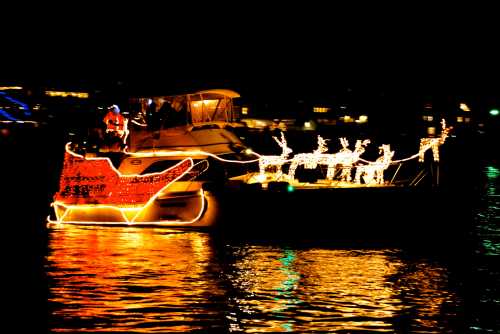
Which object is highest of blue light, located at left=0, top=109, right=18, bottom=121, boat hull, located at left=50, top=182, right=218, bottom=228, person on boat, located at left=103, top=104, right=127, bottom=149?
blue light, located at left=0, top=109, right=18, bottom=121

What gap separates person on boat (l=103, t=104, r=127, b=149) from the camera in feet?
83.5

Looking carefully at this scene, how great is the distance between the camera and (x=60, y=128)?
74.1 meters

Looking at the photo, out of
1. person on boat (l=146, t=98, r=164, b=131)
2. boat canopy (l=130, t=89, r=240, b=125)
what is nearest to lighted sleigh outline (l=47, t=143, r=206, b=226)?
person on boat (l=146, t=98, r=164, b=131)

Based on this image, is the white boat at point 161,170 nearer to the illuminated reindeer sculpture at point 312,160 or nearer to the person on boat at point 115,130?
the person on boat at point 115,130

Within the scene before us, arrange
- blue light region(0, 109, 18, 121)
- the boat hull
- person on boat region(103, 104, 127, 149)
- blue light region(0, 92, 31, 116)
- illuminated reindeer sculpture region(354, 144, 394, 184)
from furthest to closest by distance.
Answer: blue light region(0, 109, 18, 121) → blue light region(0, 92, 31, 116) → person on boat region(103, 104, 127, 149) → illuminated reindeer sculpture region(354, 144, 394, 184) → the boat hull

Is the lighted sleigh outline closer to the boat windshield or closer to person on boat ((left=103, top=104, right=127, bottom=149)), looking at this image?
person on boat ((left=103, top=104, right=127, bottom=149))

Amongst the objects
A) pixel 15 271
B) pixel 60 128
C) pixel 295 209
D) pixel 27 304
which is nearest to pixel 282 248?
pixel 295 209

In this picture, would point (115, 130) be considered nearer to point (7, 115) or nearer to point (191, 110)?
point (191, 110)

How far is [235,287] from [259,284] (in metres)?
0.50

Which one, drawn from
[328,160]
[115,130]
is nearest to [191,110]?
[115,130]

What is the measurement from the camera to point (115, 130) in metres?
25.6

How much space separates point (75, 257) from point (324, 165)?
839 centimetres

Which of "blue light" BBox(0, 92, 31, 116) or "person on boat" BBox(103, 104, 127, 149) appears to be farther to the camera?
"blue light" BBox(0, 92, 31, 116)

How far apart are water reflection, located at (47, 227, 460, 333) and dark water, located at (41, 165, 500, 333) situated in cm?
2
